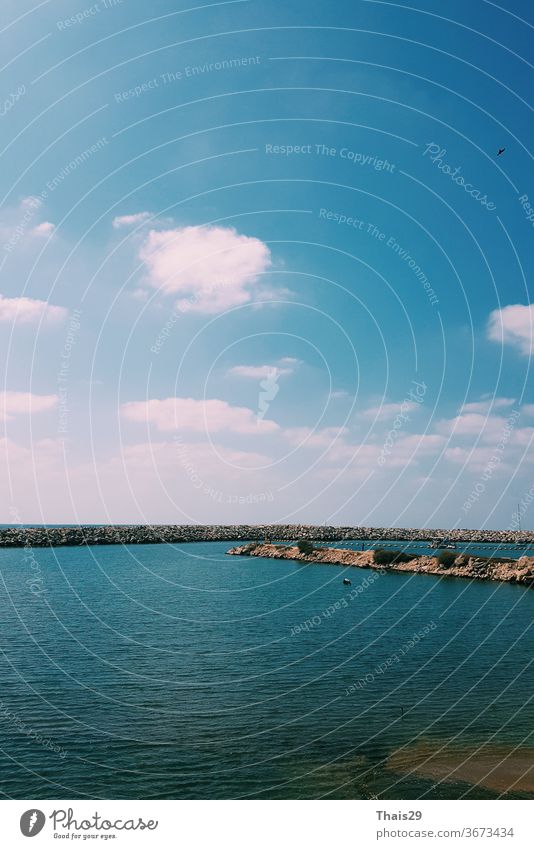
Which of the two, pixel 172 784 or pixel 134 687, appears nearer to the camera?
pixel 172 784

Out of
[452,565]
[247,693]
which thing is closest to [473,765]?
[247,693]

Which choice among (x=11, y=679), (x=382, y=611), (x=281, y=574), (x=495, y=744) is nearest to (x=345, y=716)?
(x=495, y=744)

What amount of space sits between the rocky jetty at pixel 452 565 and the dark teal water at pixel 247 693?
23535 millimetres

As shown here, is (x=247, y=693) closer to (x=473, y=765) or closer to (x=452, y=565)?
(x=473, y=765)

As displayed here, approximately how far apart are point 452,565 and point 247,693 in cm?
8250

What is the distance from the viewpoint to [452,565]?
10812cm

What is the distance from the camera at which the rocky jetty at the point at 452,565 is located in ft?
318

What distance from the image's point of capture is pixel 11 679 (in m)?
37.0

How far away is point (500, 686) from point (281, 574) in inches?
3098

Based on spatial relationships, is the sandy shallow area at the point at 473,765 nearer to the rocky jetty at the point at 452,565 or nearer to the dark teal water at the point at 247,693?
the dark teal water at the point at 247,693

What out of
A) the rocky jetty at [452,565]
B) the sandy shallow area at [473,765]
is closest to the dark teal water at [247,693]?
the sandy shallow area at [473,765]

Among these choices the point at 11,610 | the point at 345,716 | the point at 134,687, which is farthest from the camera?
the point at 11,610

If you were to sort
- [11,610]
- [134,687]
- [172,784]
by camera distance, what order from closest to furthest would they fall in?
[172,784]
[134,687]
[11,610]

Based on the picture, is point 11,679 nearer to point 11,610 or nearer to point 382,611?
point 11,610
